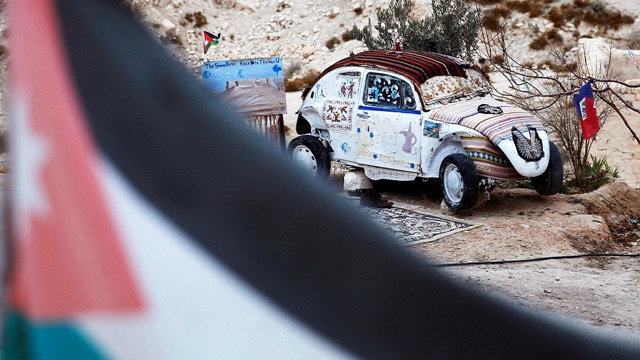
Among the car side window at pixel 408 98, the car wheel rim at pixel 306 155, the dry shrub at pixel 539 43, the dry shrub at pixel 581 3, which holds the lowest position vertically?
the car wheel rim at pixel 306 155

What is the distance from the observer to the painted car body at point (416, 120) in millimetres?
9086

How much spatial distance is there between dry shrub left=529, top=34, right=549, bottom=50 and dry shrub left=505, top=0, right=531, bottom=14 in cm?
150

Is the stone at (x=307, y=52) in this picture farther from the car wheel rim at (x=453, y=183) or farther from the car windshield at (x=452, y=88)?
the car wheel rim at (x=453, y=183)

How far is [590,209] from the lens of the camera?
10062mm

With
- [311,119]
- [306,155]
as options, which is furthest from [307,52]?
[306,155]

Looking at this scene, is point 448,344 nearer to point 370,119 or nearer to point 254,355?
point 254,355

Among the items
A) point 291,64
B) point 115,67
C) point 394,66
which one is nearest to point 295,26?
point 291,64

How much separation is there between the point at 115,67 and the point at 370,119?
8.73 metres

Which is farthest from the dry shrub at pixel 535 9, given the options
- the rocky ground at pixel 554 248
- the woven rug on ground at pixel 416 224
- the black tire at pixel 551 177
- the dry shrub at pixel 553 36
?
the woven rug on ground at pixel 416 224

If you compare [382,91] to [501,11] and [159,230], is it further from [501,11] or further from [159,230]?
[501,11]

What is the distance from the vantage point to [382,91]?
1001 centimetres

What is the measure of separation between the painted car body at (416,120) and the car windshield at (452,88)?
15 mm

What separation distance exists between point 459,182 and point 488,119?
787 mm

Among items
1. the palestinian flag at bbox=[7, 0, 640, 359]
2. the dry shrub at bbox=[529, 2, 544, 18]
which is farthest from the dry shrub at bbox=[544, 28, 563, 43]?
the palestinian flag at bbox=[7, 0, 640, 359]
